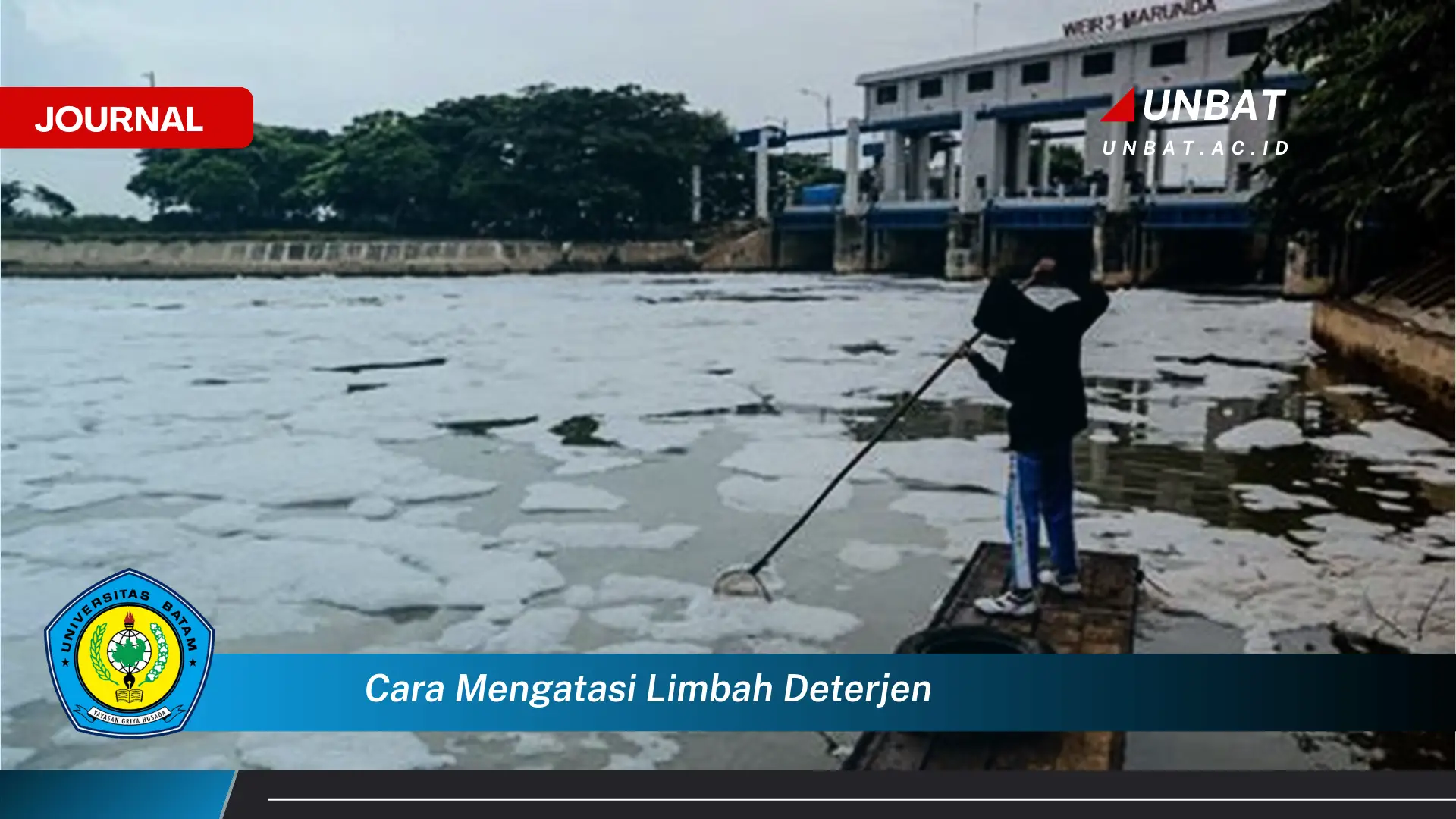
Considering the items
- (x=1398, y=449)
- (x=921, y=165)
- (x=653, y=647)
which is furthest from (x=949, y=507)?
(x=1398, y=449)

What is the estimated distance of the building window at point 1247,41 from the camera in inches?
101

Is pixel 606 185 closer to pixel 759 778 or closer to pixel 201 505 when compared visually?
pixel 201 505

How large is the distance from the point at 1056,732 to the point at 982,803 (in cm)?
22

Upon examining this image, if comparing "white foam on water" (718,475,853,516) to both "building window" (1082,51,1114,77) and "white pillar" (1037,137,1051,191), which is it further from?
"building window" (1082,51,1114,77)

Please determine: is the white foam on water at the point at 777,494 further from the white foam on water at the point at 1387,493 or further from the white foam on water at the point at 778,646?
the white foam on water at the point at 1387,493

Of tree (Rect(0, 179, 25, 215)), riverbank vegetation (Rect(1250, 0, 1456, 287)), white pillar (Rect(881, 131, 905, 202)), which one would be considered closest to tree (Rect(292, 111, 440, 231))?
tree (Rect(0, 179, 25, 215))

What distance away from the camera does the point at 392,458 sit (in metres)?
4.60

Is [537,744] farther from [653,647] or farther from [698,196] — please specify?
[698,196]

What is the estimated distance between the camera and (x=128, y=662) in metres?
2.12

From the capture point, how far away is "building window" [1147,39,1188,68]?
2387 mm

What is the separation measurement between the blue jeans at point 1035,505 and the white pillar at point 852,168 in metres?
1.05

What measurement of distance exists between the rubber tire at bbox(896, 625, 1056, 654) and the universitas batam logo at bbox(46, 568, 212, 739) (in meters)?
1.31

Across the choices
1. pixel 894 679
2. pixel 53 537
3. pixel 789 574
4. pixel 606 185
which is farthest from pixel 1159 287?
pixel 53 537

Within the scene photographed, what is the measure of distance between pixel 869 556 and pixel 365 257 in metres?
2.77
